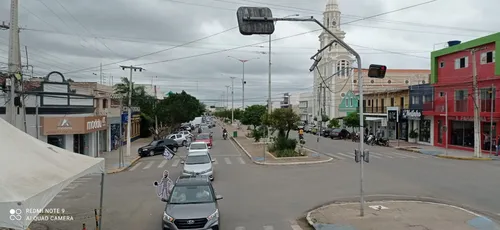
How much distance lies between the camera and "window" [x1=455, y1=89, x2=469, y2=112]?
1497 inches

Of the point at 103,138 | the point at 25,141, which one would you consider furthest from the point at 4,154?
the point at 103,138

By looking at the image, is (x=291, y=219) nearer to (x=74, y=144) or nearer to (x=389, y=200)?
(x=389, y=200)

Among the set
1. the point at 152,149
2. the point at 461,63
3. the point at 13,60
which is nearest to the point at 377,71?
the point at 13,60

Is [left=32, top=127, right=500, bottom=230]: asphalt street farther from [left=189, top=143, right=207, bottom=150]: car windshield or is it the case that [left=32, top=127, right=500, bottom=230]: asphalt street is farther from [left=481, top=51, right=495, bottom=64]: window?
[left=481, top=51, right=495, bottom=64]: window

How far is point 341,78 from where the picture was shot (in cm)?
8694

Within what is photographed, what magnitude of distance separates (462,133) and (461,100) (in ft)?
9.96

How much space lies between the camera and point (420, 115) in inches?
1822

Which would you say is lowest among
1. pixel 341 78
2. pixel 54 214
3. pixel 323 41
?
pixel 54 214

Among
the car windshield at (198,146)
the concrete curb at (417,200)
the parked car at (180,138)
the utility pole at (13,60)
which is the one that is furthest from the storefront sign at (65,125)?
the concrete curb at (417,200)

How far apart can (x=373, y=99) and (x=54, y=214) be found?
5478cm

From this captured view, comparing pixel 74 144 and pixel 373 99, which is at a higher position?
pixel 373 99

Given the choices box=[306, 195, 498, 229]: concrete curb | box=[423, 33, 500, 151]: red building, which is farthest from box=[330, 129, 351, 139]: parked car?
box=[306, 195, 498, 229]: concrete curb

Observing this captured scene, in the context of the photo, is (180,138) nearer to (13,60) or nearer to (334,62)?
(13,60)

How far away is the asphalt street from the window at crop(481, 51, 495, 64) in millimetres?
11801
